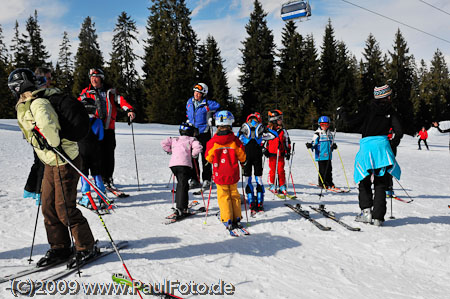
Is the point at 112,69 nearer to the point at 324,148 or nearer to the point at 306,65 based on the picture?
the point at 306,65

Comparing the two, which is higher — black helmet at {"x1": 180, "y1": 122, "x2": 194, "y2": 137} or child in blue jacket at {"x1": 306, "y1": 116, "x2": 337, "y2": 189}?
black helmet at {"x1": 180, "y1": 122, "x2": 194, "y2": 137}

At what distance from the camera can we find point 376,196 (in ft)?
16.3

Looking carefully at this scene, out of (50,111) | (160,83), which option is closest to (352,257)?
(50,111)

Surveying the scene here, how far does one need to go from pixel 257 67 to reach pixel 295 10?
1152 inches

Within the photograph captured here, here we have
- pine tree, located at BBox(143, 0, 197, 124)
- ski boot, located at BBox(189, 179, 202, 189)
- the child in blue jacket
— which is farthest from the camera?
pine tree, located at BBox(143, 0, 197, 124)

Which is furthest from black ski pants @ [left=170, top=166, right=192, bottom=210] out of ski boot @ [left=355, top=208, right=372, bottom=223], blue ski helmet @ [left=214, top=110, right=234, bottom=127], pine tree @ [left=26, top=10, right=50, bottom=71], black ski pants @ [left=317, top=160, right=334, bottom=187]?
pine tree @ [left=26, top=10, right=50, bottom=71]

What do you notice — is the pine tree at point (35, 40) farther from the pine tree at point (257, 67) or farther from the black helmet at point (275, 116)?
the black helmet at point (275, 116)

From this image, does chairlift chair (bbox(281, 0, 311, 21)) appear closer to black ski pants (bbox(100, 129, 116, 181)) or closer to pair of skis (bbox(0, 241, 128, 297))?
black ski pants (bbox(100, 129, 116, 181))

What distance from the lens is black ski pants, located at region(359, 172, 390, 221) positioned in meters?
4.95

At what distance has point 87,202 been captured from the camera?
5547 mm

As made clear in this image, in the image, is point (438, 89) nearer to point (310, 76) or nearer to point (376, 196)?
→ point (310, 76)

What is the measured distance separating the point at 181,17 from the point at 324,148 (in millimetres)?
35612

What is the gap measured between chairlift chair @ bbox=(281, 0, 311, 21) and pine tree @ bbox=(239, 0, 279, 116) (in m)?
28.0

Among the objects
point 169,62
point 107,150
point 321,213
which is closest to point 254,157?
point 321,213
